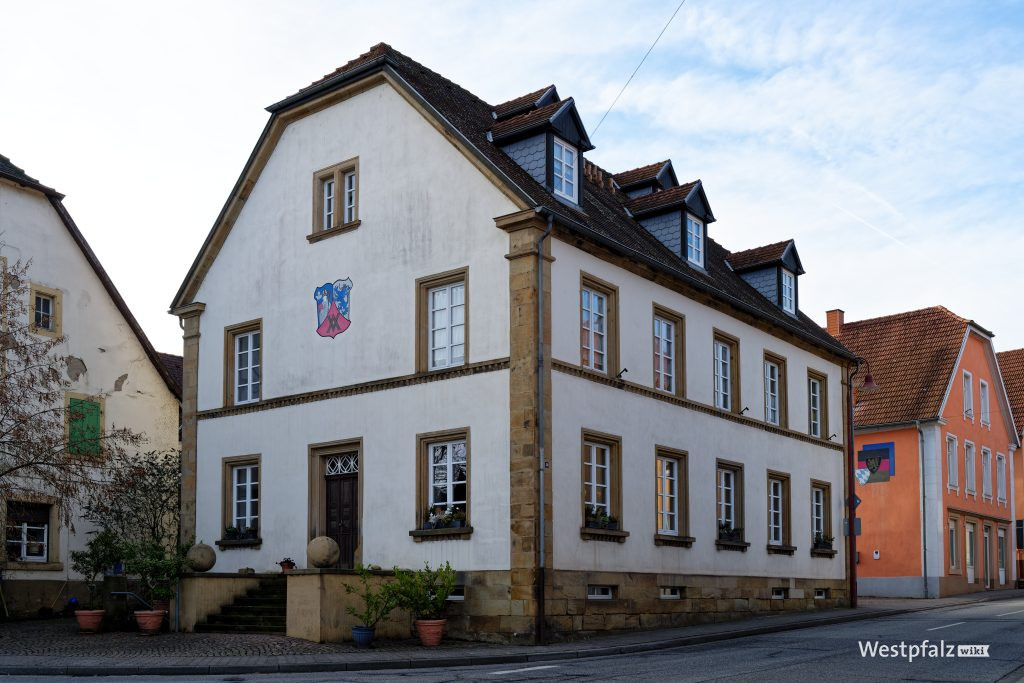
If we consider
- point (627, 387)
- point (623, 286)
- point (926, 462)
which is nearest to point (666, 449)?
point (627, 387)

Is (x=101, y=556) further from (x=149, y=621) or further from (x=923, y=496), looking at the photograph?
(x=923, y=496)

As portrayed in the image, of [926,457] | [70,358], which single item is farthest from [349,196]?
[926,457]

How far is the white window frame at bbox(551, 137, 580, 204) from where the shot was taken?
23328 millimetres

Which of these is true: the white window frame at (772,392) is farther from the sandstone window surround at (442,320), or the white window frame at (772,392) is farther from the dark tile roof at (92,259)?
the dark tile roof at (92,259)

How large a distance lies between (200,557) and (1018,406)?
37.9 m

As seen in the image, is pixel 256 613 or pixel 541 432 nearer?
pixel 541 432

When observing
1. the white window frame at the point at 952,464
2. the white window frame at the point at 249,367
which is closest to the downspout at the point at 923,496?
the white window frame at the point at 952,464

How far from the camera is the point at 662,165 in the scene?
99.2 ft

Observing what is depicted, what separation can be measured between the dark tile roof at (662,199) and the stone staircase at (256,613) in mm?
11539

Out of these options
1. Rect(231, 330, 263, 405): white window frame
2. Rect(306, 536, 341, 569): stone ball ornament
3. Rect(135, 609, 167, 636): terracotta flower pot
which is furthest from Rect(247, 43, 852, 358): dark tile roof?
Rect(135, 609, 167, 636): terracotta flower pot

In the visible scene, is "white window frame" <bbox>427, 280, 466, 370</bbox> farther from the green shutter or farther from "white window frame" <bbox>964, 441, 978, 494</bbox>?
"white window frame" <bbox>964, 441, 978, 494</bbox>

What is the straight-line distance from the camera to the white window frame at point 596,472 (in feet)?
71.6

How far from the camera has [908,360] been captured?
41.9 metres

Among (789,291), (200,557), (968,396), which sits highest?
(789,291)
